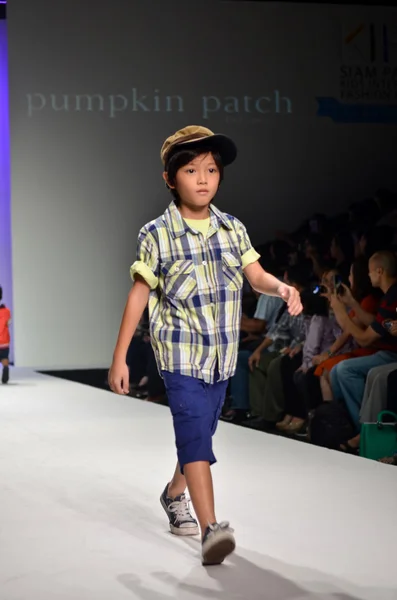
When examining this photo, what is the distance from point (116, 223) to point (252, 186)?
1337 mm

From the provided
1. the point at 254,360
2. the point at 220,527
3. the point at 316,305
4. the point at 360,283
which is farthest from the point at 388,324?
the point at 220,527

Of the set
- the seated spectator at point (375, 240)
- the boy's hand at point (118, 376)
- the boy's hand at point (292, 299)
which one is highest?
the seated spectator at point (375, 240)

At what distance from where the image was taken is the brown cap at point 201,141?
2648 mm

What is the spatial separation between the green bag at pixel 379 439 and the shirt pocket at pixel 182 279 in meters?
1.67

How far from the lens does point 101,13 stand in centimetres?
944

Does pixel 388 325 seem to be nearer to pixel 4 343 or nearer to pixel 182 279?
pixel 182 279

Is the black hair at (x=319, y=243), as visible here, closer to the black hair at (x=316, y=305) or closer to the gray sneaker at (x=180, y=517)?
the black hair at (x=316, y=305)

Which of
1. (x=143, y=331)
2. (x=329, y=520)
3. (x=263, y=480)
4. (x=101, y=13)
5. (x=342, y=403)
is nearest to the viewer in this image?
(x=329, y=520)

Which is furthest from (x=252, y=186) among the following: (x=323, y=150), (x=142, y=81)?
(x=142, y=81)

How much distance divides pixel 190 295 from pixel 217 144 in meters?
0.40

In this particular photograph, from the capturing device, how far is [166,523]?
3.04 m

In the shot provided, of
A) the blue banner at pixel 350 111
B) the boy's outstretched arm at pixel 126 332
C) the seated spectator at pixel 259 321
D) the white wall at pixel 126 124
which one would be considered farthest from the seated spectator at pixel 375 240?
the blue banner at pixel 350 111

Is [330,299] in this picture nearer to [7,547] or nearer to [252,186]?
[7,547]

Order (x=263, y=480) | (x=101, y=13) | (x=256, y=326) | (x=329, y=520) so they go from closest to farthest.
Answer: (x=329, y=520)
(x=263, y=480)
(x=256, y=326)
(x=101, y=13)
